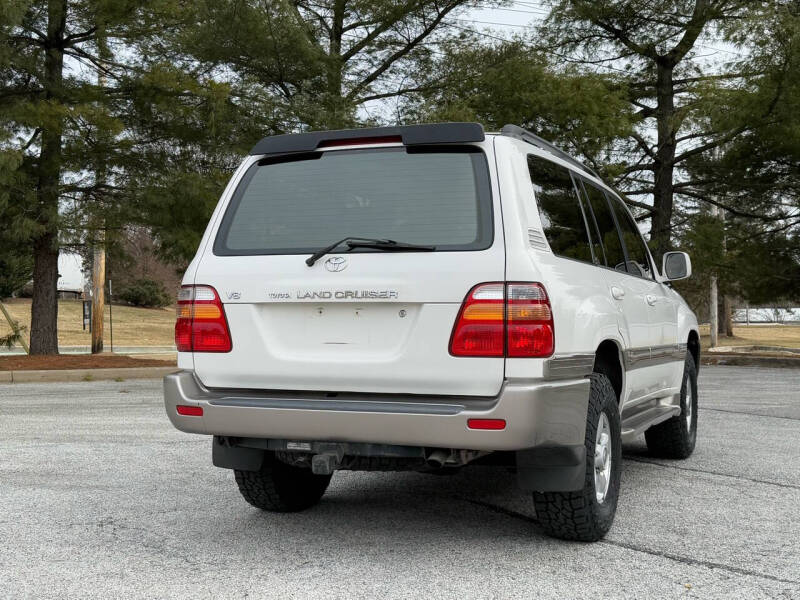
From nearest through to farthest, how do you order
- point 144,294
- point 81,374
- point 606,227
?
point 606,227, point 81,374, point 144,294

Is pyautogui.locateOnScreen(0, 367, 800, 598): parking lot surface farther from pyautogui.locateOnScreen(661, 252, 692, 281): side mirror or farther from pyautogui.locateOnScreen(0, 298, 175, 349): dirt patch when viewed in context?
pyautogui.locateOnScreen(0, 298, 175, 349): dirt patch

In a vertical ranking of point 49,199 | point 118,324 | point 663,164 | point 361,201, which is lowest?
point 118,324

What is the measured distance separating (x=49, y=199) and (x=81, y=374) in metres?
3.20

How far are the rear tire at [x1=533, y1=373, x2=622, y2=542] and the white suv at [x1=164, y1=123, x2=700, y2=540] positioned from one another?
0.03ft

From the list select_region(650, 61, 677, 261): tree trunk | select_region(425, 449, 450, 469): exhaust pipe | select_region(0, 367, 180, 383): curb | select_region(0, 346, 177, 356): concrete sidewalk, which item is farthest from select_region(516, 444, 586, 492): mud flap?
select_region(0, 346, 177, 356): concrete sidewalk

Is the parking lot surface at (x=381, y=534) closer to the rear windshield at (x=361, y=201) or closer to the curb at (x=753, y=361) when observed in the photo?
the rear windshield at (x=361, y=201)

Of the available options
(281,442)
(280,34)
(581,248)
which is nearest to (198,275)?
(281,442)

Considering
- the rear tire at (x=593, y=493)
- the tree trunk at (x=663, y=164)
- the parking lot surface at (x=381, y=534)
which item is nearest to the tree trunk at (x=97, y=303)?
the tree trunk at (x=663, y=164)

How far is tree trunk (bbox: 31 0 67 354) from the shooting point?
15.4 m

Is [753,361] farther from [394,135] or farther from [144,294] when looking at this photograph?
[144,294]

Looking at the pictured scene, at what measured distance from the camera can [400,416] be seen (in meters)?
4.01

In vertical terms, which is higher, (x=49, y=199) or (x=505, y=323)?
(x=49, y=199)

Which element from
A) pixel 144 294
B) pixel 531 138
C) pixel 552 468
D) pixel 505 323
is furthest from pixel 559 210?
pixel 144 294

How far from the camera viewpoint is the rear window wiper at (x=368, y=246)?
4.21 meters
